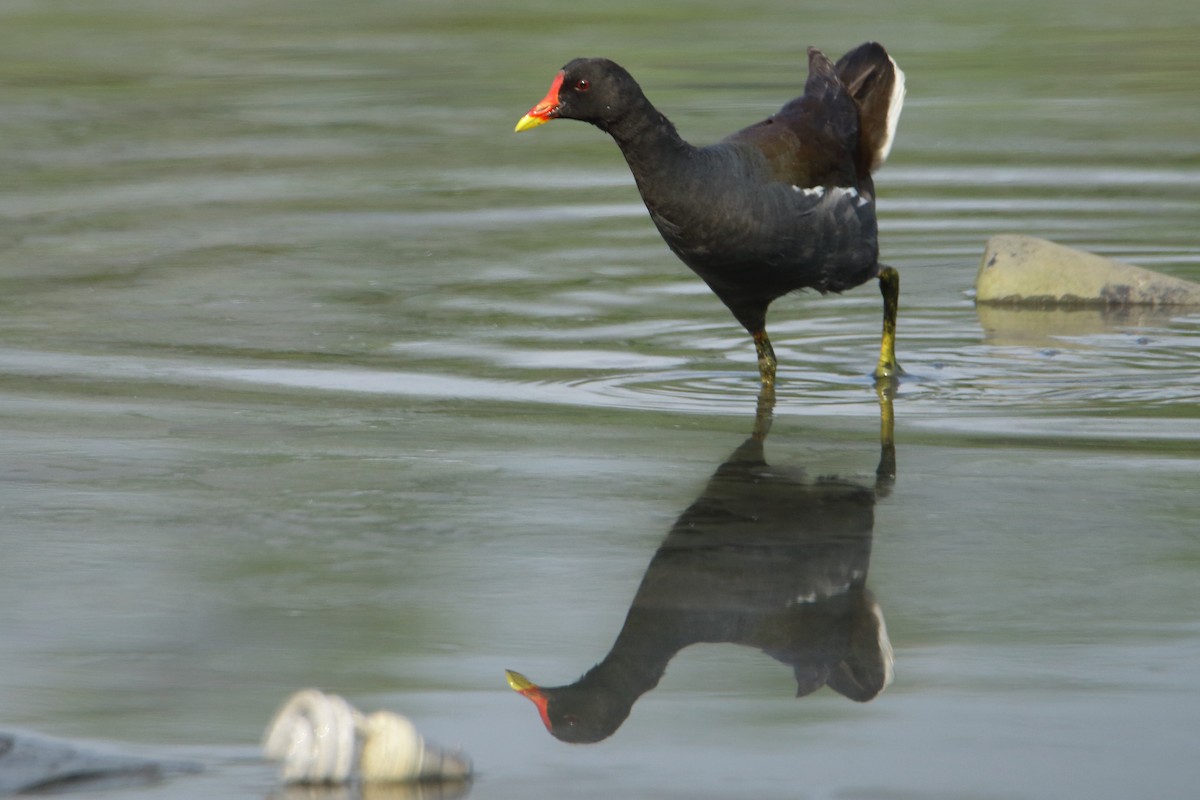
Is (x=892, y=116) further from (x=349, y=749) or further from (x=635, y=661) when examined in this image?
(x=349, y=749)

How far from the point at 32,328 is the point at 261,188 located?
3094 mm

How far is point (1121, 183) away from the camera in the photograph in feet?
29.6

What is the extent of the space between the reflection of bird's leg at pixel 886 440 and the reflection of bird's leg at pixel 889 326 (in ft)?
0.40

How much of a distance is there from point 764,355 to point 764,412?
55 cm

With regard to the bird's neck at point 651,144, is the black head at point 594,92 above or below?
above

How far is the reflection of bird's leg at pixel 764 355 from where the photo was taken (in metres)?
5.66

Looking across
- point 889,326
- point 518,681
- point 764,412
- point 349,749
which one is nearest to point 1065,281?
point 889,326

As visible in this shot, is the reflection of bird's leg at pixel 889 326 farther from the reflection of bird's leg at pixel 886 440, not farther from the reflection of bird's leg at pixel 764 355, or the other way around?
the reflection of bird's leg at pixel 764 355

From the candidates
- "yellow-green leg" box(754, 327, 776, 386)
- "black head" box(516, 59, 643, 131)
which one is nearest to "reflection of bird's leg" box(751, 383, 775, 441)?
"yellow-green leg" box(754, 327, 776, 386)

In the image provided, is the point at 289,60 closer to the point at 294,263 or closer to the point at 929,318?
the point at 294,263

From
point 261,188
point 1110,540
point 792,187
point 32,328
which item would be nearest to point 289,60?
point 261,188

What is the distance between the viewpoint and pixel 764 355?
225 inches

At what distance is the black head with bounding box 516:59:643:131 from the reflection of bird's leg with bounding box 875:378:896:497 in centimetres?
103

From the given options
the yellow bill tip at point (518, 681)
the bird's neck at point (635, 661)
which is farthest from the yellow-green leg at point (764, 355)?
the yellow bill tip at point (518, 681)
